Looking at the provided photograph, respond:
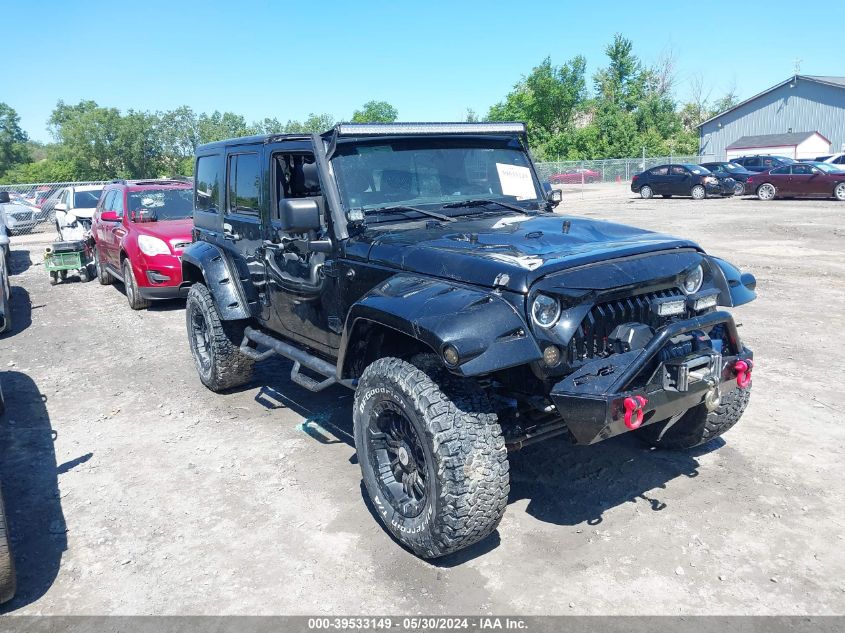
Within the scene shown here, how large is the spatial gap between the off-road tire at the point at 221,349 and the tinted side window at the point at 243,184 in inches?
33.5

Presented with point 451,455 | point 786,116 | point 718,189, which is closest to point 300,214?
point 451,455

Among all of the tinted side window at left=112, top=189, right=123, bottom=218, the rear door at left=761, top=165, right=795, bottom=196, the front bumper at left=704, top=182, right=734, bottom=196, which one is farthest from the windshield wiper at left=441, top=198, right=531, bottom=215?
the front bumper at left=704, top=182, right=734, bottom=196

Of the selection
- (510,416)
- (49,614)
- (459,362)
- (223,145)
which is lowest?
(49,614)

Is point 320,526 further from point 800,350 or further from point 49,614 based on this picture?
point 800,350

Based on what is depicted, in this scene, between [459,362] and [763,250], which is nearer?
[459,362]

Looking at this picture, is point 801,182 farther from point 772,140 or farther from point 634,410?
point 772,140

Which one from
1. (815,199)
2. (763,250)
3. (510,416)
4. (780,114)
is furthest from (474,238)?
(780,114)

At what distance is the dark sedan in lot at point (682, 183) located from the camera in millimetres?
26297

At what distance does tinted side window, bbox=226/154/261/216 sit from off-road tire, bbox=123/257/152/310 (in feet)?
15.1

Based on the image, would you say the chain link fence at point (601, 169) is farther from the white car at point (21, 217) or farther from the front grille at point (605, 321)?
the front grille at point (605, 321)

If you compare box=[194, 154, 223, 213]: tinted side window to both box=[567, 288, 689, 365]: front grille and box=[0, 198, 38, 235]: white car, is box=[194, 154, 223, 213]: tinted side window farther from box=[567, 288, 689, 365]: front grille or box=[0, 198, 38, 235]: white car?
box=[0, 198, 38, 235]: white car

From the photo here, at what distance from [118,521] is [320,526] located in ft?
4.00

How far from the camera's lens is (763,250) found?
1291 cm

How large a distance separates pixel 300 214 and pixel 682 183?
85.4ft
